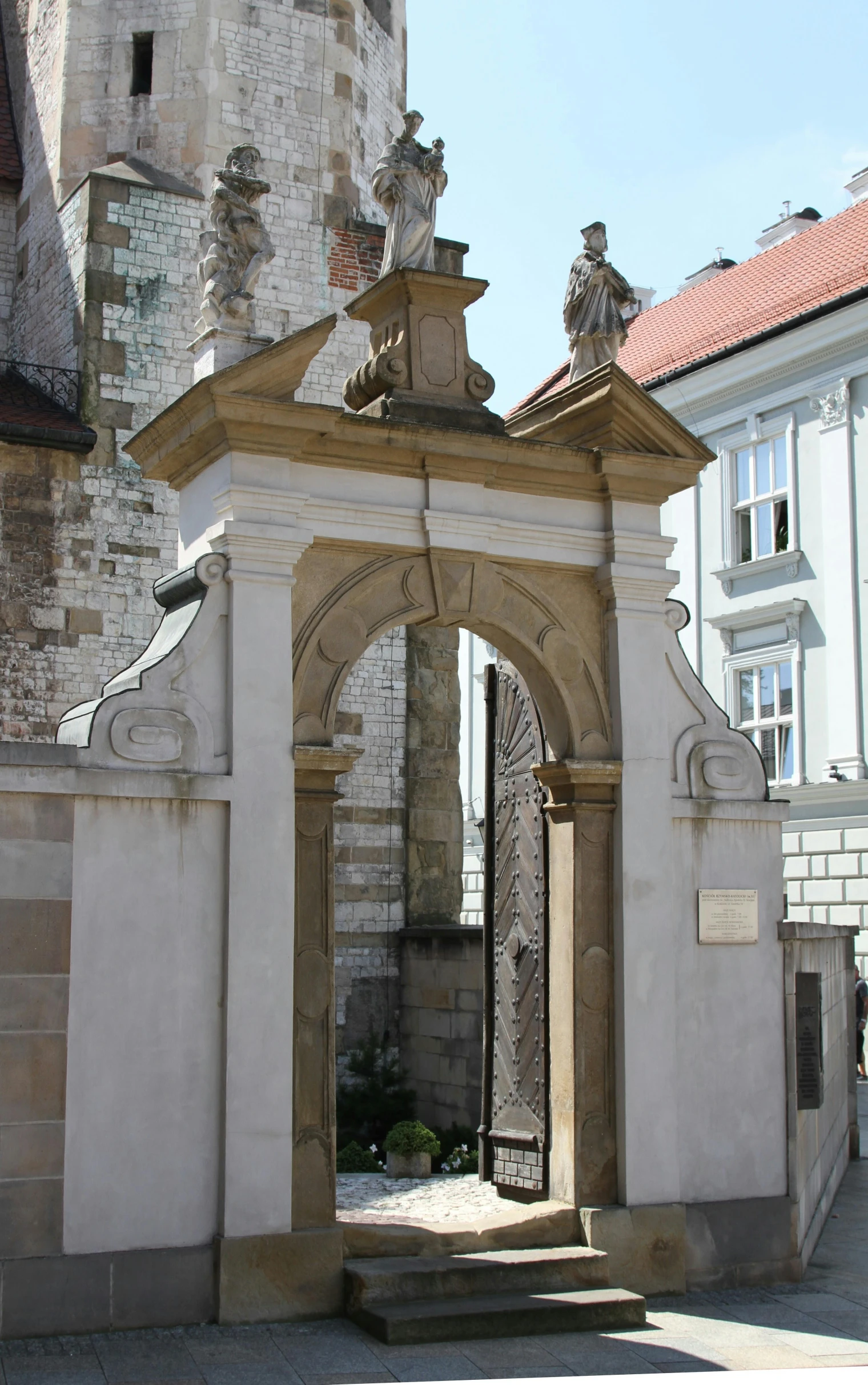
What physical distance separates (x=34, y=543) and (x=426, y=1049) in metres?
6.62

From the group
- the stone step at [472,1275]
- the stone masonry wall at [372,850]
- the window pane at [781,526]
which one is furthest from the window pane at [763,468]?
the stone step at [472,1275]

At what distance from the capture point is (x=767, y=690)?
2134 centimetres

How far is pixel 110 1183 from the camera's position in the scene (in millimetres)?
6715

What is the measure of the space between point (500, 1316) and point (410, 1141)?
3.68 metres

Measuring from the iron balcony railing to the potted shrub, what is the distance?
30.0 ft

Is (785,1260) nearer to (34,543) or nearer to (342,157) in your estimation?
(34,543)

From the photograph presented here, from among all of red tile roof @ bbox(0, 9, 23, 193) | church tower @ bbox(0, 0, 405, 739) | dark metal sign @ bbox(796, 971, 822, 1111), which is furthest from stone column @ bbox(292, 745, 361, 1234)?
red tile roof @ bbox(0, 9, 23, 193)

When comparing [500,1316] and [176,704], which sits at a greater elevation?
[176,704]

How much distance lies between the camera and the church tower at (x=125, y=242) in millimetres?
16047

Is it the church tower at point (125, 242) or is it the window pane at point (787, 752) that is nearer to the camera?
the church tower at point (125, 242)

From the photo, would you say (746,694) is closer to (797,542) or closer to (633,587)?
(797,542)

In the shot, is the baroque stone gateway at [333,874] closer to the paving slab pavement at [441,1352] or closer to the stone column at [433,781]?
the paving slab pavement at [441,1352]

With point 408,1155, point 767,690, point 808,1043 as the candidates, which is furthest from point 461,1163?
point 767,690

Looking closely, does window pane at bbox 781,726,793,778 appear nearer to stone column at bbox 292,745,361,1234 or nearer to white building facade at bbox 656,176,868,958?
white building facade at bbox 656,176,868,958
